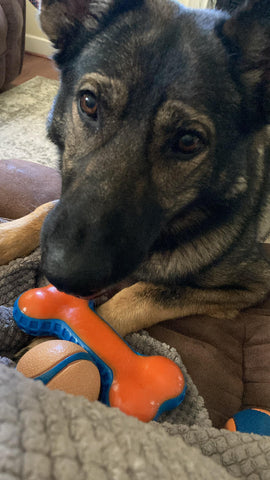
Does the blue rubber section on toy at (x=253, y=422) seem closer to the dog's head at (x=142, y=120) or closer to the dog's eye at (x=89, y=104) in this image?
the dog's head at (x=142, y=120)

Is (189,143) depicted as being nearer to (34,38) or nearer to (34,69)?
(34,69)

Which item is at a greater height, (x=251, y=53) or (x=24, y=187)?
(x=251, y=53)

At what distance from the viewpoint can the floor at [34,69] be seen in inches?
148

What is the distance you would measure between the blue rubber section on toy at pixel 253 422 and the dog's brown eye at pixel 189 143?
65cm

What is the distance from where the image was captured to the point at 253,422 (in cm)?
92

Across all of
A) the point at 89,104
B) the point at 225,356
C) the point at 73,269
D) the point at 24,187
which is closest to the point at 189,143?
the point at 89,104

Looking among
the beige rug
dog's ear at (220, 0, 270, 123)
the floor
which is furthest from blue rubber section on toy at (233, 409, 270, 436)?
the floor

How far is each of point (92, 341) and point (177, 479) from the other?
514 millimetres

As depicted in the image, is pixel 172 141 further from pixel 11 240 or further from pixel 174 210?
pixel 11 240

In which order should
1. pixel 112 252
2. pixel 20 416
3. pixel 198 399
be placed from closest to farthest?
pixel 20 416
pixel 112 252
pixel 198 399

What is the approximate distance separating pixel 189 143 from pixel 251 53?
305 mm

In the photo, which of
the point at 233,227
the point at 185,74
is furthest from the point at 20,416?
the point at 233,227

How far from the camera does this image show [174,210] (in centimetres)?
105

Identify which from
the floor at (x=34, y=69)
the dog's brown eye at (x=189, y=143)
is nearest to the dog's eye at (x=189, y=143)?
the dog's brown eye at (x=189, y=143)
